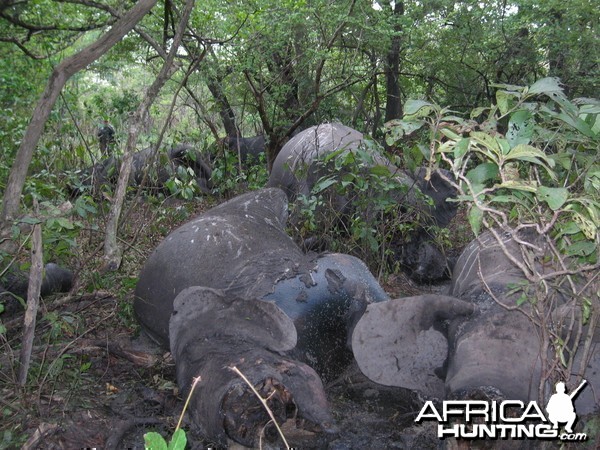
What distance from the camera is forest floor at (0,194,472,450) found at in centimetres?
321

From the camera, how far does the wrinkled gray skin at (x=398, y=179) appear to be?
5.69m

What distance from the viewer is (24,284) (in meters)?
4.51

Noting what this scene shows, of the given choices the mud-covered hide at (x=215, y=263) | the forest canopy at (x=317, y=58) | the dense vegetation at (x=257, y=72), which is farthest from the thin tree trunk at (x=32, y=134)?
the forest canopy at (x=317, y=58)

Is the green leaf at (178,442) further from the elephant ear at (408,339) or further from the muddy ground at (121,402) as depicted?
the elephant ear at (408,339)

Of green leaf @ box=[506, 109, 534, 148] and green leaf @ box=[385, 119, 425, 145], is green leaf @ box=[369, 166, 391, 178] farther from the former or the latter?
green leaf @ box=[506, 109, 534, 148]

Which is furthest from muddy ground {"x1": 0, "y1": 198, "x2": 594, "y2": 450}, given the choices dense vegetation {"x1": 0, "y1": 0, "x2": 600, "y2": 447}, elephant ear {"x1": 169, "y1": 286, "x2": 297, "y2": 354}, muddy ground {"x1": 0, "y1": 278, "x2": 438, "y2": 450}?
elephant ear {"x1": 169, "y1": 286, "x2": 297, "y2": 354}

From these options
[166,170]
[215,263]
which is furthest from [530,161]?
[166,170]

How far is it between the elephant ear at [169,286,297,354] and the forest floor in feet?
1.65

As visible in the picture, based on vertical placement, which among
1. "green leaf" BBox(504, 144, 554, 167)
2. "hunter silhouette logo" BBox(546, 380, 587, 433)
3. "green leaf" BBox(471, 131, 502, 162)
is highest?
"green leaf" BBox(471, 131, 502, 162)

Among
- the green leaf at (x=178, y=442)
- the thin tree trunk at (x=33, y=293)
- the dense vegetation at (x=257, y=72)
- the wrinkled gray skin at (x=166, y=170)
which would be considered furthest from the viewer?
the wrinkled gray skin at (x=166, y=170)

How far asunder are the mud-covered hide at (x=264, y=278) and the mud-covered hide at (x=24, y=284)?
28.0 inches

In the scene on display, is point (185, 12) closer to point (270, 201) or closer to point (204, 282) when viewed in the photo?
point (270, 201)

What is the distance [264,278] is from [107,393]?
1.03 m

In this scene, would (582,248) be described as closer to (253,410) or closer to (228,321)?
(253,410)
